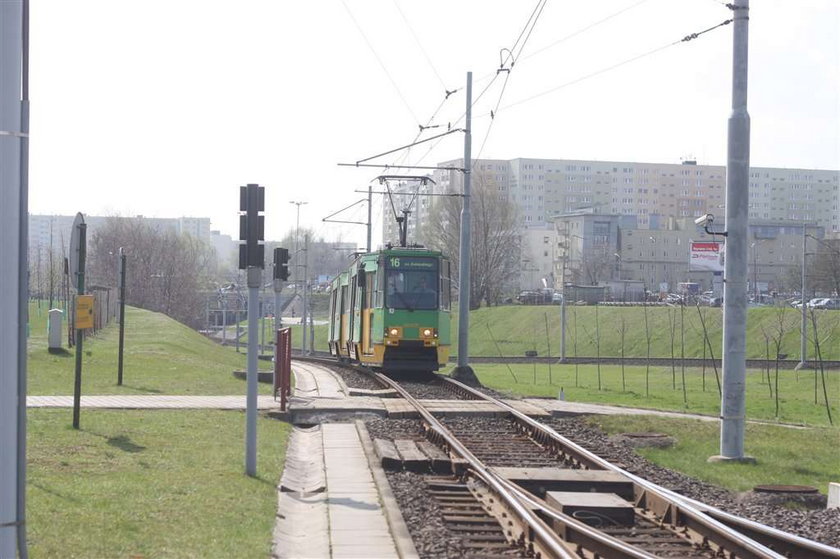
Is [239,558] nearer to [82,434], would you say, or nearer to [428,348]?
[82,434]

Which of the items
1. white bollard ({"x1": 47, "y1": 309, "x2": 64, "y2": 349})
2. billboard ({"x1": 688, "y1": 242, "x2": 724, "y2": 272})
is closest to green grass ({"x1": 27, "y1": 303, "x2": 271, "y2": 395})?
white bollard ({"x1": 47, "y1": 309, "x2": 64, "y2": 349})

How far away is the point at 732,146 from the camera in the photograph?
1421cm

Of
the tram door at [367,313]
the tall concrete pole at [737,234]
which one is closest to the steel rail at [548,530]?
the tall concrete pole at [737,234]

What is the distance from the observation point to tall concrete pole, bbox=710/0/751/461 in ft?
46.2

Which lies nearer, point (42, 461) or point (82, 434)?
point (42, 461)

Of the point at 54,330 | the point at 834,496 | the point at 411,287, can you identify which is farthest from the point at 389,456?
the point at 54,330

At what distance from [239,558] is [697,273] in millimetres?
114270

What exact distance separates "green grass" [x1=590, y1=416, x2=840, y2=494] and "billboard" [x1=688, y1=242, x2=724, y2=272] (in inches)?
101

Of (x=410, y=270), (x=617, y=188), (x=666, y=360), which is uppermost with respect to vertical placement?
(x=617, y=188)

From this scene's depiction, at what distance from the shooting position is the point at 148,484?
1031cm

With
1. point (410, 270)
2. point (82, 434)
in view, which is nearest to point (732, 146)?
point (82, 434)

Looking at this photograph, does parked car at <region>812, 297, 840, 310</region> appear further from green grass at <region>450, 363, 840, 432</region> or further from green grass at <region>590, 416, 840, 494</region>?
green grass at <region>590, 416, 840, 494</region>

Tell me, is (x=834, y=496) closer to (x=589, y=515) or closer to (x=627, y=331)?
(x=589, y=515)

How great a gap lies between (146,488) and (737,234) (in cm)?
847
